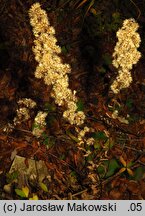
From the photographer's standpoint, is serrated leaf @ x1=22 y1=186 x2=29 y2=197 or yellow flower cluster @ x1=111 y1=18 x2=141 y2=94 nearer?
yellow flower cluster @ x1=111 y1=18 x2=141 y2=94

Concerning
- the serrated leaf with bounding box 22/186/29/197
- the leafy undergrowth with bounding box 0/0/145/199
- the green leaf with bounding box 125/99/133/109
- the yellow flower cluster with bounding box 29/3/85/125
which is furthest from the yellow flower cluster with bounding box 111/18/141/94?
the serrated leaf with bounding box 22/186/29/197

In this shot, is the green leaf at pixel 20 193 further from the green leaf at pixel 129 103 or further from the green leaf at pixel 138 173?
the green leaf at pixel 129 103

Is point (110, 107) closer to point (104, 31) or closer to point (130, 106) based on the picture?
point (130, 106)

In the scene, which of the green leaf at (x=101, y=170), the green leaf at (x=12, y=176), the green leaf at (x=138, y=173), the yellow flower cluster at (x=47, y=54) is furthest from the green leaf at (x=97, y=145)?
the green leaf at (x=12, y=176)

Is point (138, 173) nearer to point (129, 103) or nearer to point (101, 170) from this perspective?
point (101, 170)

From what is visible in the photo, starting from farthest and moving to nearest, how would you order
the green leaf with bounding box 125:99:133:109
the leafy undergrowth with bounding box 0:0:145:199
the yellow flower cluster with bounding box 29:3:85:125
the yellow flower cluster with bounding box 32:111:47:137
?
the green leaf with bounding box 125:99:133:109
the leafy undergrowth with bounding box 0:0:145:199
the yellow flower cluster with bounding box 32:111:47:137
the yellow flower cluster with bounding box 29:3:85:125

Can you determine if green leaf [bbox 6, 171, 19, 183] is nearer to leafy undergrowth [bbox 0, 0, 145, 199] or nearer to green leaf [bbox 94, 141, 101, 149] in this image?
leafy undergrowth [bbox 0, 0, 145, 199]

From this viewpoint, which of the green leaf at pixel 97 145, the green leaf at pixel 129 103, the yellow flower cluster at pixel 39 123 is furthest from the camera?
the green leaf at pixel 129 103

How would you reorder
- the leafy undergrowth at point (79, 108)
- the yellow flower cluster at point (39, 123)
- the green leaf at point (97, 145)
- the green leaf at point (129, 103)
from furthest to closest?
the green leaf at point (129, 103), the green leaf at point (97, 145), the leafy undergrowth at point (79, 108), the yellow flower cluster at point (39, 123)

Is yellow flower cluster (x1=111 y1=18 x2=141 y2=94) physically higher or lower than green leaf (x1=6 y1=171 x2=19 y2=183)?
higher
